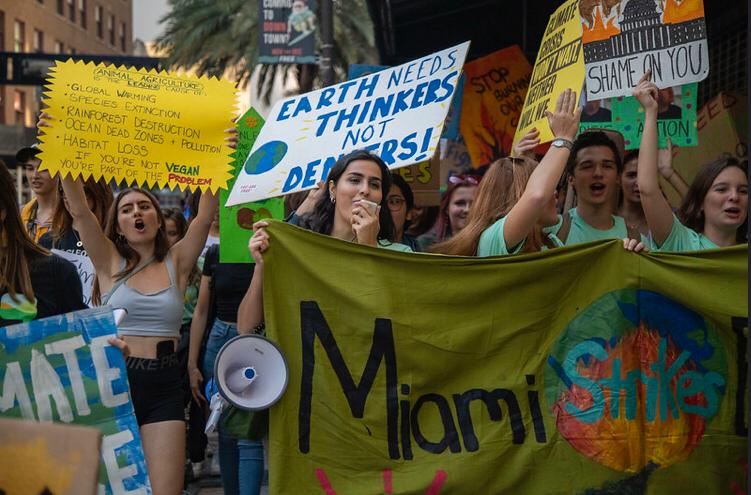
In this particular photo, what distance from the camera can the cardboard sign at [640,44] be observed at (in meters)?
5.09

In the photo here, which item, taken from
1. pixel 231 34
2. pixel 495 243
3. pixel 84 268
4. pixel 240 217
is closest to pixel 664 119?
pixel 495 243

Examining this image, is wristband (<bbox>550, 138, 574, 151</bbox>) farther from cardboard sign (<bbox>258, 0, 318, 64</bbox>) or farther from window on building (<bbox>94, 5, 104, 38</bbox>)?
window on building (<bbox>94, 5, 104, 38</bbox>)

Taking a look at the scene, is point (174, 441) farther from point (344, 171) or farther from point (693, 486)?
point (693, 486)

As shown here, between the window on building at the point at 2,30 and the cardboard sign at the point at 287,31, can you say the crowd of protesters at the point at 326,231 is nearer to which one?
the cardboard sign at the point at 287,31

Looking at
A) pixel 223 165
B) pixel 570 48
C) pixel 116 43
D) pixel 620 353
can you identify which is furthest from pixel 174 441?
pixel 116 43

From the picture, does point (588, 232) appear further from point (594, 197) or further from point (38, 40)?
point (38, 40)

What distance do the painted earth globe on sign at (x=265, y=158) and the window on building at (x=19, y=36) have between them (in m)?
39.1

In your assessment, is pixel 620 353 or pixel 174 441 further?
pixel 174 441

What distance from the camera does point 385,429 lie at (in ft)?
13.3

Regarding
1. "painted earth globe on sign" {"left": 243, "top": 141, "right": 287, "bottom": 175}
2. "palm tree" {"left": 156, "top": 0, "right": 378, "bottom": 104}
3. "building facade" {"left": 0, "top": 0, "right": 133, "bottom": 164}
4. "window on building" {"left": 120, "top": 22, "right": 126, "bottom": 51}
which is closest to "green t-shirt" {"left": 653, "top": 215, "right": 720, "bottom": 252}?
"painted earth globe on sign" {"left": 243, "top": 141, "right": 287, "bottom": 175}

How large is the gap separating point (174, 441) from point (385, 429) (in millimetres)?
1118

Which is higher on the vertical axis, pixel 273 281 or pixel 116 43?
pixel 116 43

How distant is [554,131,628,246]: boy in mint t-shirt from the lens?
5.04 meters

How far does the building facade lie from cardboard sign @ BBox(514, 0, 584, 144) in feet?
106
